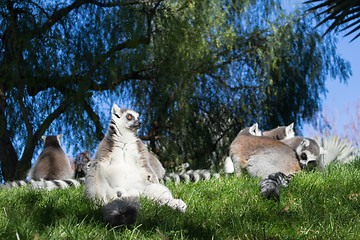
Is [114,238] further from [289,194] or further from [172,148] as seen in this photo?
[172,148]

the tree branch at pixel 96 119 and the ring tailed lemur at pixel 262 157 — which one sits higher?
the tree branch at pixel 96 119

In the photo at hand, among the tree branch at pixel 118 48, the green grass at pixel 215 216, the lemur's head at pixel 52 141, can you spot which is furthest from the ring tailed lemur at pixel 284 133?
the lemur's head at pixel 52 141

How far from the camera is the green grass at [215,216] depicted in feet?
7.37

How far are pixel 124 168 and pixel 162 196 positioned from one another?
390 millimetres

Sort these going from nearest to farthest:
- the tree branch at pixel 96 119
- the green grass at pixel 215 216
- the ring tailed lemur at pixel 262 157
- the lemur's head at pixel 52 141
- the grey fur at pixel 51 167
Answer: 1. the green grass at pixel 215 216
2. the ring tailed lemur at pixel 262 157
3. the grey fur at pixel 51 167
4. the lemur's head at pixel 52 141
5. the tree branch at pixel 96 119

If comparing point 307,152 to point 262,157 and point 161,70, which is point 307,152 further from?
point 161,70

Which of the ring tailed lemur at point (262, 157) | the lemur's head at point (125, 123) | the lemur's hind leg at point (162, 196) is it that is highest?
the lemur's head at point (125, 123)

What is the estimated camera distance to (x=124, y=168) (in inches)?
122

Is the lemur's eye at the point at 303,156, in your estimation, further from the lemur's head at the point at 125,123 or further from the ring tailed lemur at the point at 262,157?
the lemur's head at the point at 125,123

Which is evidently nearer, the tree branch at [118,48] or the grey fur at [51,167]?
the grey fur at [51,167]

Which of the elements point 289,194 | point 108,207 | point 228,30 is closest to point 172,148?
point 228,30

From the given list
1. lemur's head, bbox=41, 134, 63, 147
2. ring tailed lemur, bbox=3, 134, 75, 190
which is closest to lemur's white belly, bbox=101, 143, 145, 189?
ring tailed lemur, bbox=3, 134, 75, 190

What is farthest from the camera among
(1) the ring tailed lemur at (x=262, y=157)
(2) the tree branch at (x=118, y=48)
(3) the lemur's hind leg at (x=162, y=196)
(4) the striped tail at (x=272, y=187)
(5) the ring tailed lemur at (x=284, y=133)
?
(2) the tree branch at (x=118, y=48)

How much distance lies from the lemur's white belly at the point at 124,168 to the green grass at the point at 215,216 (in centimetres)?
23
